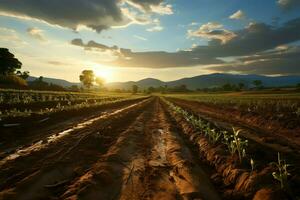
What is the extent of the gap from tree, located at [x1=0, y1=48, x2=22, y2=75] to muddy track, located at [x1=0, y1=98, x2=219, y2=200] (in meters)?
63.5

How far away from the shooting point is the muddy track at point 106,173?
18.3 ft

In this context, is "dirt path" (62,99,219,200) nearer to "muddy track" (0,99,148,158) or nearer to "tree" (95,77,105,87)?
"muddy track" (0,99,148,158)

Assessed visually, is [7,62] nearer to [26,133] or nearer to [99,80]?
[26,133]

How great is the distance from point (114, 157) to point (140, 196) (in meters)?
3.01

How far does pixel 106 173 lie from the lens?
6719mm

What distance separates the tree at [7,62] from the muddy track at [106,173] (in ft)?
208

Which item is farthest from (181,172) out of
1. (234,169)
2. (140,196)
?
(140,196)

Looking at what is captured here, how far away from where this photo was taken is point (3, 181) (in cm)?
605

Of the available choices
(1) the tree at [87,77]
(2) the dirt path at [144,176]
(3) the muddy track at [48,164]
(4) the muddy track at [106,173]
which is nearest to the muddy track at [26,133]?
(3) the muddy track at [48,164]

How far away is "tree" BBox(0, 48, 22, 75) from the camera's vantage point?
2589 inches

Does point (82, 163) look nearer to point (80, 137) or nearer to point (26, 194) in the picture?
point (26, 194)

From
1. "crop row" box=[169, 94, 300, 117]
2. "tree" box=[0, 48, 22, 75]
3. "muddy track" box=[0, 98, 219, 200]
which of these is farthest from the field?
"tree" box=[0, 48, 22, 75]

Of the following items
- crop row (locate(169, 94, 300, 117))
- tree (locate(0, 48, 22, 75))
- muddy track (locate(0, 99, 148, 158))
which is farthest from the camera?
tree (locate(0, 48, 22, 75))

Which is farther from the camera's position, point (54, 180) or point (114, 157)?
point (114, 157)
